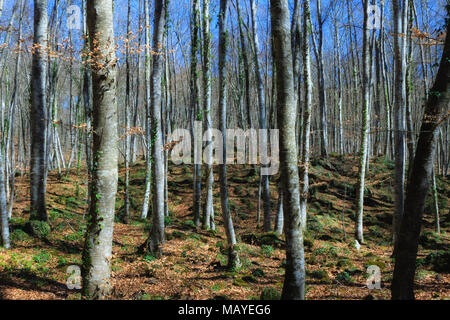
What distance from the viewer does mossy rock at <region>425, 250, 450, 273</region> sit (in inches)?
301

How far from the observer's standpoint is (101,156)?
15.4 ft

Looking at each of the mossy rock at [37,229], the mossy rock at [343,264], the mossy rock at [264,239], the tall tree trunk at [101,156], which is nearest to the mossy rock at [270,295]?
the tall tree trunk at [101,156]

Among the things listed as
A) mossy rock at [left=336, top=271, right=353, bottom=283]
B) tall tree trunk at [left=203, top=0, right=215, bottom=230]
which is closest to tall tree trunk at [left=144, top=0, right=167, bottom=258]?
tall tree trunk at [left=203, top=0, right=215, bottom=230]

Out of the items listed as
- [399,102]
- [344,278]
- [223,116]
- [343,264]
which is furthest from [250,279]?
[399,102]

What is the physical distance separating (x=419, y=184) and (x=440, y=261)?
4627 mm

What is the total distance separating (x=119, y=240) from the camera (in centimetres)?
974

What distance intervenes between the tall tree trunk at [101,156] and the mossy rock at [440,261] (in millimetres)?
7915

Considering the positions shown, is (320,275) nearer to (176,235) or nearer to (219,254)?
(219,254)

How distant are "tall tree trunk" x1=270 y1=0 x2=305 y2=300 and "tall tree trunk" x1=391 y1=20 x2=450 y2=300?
165 centimetres

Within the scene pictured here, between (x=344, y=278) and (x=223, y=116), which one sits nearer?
(x=344, y=278)

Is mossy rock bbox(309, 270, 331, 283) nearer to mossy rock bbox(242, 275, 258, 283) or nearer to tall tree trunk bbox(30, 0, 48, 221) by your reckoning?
mossy rock bbox(242, 275, 258, 283)

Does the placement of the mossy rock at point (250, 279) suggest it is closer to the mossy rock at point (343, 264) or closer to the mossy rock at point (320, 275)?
the mossy rock at point (320, 275)

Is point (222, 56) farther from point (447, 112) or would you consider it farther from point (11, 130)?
point (11, 130)

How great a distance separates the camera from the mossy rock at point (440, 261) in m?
7.65
